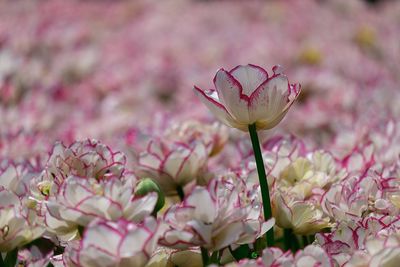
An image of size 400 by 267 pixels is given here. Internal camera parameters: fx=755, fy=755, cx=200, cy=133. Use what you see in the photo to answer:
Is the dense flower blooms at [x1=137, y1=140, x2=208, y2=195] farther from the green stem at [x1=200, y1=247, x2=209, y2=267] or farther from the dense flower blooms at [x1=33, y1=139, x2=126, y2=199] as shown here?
the green stem at [x1=200, y1=247, x2=209, y2=267]

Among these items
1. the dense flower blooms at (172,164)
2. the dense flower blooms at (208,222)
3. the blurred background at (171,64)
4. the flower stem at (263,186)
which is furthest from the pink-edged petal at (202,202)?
the blurred background at (171,64)

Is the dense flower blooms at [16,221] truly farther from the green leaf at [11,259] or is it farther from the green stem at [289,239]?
the green stem at [289,239]

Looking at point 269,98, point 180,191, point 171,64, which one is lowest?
point 171,64

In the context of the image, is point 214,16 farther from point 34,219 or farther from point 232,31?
point 34,219

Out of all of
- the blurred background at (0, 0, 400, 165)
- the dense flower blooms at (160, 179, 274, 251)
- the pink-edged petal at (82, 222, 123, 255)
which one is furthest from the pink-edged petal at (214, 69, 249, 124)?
the blurred background at (0, 0, 400, 165)

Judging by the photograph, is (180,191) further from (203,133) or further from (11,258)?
(11,258)

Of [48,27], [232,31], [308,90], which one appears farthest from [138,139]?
[232,31]

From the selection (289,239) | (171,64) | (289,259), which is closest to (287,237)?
(289,239)
